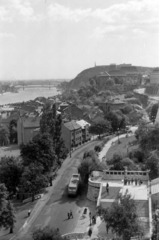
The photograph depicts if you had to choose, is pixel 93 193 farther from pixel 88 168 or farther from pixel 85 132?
pixel 85 132

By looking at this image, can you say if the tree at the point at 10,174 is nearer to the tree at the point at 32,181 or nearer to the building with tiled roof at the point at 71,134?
the tree at the point at 32,181

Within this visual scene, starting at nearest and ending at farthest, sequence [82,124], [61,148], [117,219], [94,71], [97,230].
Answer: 1. [117,219]
2. [97,230]
3. [61,148]
4. [82,124]
5. [94,71]

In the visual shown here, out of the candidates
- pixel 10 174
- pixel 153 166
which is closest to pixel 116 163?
pixel 153 166

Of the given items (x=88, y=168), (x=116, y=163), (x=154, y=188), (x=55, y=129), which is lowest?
(x=88, y=168)

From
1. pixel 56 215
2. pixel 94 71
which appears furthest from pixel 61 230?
pixel 94 71

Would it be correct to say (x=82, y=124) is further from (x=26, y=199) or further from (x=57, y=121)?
(x=26, y=199)
